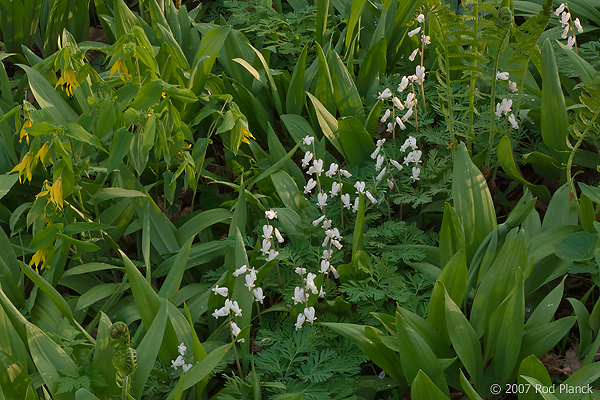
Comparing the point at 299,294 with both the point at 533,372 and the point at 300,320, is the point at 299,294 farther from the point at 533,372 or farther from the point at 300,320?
the point at 533,372

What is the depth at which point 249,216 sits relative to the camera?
229 centimetres

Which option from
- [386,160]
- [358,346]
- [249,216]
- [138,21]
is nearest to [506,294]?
[358,346]

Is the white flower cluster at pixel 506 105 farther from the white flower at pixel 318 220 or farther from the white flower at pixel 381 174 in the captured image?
the white flower at pixel 318 220

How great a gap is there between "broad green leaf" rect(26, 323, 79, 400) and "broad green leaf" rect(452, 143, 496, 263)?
1.39 metres

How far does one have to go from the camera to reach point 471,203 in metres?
1.98

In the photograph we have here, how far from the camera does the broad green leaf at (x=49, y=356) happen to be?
1595 mm

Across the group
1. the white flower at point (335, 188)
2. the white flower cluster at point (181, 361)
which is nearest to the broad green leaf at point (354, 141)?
the white flower at point (335, 188)

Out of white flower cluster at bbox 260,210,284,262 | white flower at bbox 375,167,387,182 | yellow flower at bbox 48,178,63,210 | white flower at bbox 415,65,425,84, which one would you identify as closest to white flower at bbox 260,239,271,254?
white flower cluster at bbox 260,210,284,262

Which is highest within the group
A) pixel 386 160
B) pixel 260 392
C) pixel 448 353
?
pixel 386 160

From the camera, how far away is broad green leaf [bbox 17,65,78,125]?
2.38 m

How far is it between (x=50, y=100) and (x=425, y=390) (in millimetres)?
2025

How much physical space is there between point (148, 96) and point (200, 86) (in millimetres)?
775

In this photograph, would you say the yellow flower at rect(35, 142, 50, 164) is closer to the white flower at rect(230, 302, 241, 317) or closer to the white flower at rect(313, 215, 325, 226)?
the white flower at rect(230, 302, 241, 317)

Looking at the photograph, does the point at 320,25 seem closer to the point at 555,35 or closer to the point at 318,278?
the point at 555,35
